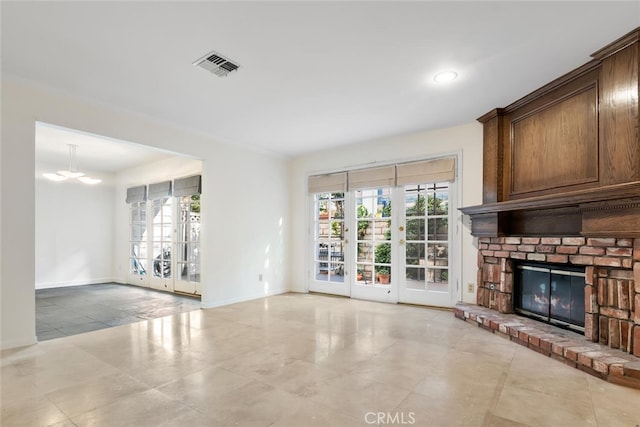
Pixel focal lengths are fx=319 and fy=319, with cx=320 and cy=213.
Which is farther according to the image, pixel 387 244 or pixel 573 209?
pixel 387 244

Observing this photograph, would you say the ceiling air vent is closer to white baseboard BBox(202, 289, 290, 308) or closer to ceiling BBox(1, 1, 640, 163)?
ceiling BBox(1, 1, 640, 163)

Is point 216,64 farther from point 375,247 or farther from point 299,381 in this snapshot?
point 375,247

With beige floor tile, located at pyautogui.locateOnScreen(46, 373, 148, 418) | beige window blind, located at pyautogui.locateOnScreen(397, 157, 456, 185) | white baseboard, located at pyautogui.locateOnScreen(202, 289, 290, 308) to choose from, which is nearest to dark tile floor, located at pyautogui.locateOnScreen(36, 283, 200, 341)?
white baseboard, located at pyautogui.locateOnScreen(202, 289, 290, 308)

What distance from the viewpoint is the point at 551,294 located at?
11.0 feet

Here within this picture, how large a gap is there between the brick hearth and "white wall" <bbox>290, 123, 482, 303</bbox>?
74 centimetres

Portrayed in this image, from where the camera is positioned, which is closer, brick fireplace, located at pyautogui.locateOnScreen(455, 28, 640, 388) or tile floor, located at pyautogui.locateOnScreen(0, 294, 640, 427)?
tile floor, located at pyautogui.locateOnScreen(0, 294, 640, 427)

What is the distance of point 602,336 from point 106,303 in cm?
628

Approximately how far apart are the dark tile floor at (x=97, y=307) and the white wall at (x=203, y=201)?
0.57m

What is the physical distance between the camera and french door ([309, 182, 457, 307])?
4.57 m

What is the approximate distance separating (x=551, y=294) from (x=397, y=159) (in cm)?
261

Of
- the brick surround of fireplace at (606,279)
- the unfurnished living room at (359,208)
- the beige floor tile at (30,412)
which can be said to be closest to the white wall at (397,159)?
the unfurnished living room at (359,208)

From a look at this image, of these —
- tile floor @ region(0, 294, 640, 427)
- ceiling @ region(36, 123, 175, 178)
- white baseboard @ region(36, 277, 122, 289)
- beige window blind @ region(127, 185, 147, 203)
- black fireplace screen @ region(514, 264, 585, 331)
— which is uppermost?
ceiling @ region(36, 123, 175, 178)

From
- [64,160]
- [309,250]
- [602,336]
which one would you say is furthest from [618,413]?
[64,160]

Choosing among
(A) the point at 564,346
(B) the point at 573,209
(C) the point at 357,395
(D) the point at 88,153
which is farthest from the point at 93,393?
(D) the point at 88,153
